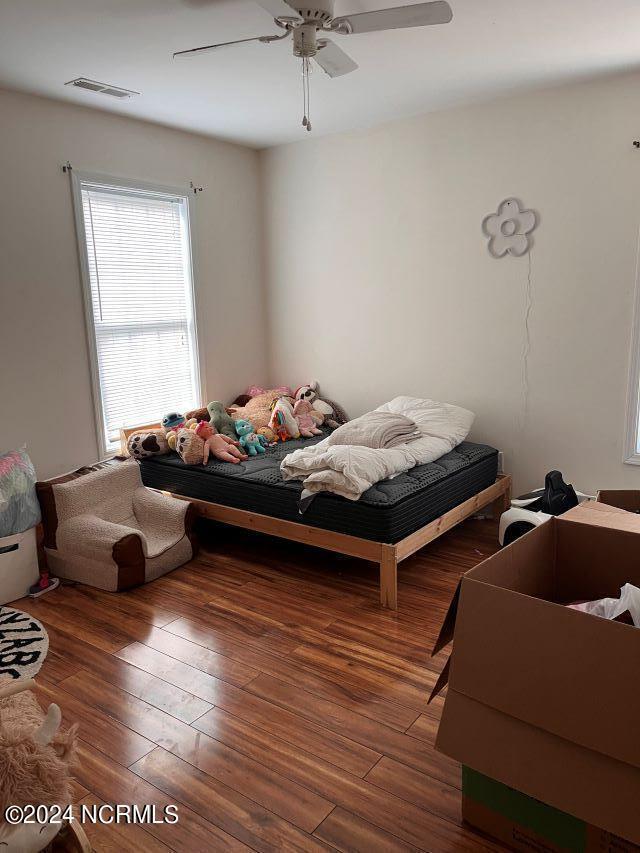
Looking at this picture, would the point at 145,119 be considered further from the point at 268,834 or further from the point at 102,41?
the point at 268,834

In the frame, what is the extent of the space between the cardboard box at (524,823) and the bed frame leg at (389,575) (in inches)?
51.2

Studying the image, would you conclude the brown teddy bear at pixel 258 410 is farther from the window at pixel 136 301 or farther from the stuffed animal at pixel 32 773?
the stuffed animal at pixel 32 773

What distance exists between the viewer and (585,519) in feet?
6.31

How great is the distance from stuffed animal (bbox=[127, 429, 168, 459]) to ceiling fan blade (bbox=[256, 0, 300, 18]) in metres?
2.44

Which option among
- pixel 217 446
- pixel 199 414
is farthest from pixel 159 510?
pixel 199 414

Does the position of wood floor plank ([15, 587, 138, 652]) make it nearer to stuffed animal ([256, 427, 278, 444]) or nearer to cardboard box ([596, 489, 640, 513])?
stuffed animal ([256, 427, 278, 444])

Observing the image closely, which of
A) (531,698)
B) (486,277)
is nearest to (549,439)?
(486,277)

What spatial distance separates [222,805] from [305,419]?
292 centimetres

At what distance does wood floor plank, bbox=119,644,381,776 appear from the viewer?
202 centimetres

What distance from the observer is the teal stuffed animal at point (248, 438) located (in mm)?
4031

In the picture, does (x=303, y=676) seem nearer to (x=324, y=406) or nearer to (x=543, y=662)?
(x=543, y=662)

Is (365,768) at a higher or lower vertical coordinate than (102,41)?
lower

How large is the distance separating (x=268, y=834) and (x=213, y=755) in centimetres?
38

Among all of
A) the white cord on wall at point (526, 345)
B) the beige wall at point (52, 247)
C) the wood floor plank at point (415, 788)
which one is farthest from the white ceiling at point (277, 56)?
the wood floor plank at point (415, 788)
